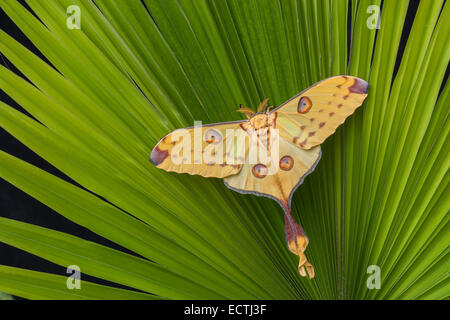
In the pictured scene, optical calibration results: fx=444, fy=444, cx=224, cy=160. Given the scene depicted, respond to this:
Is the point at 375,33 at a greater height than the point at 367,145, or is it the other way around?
the point at 375,33

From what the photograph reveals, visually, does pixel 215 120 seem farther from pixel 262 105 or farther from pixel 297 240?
pixel 297 240

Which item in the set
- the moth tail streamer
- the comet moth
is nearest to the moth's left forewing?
the comet moth

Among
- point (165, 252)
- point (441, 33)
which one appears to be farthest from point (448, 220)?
point (165, 252)

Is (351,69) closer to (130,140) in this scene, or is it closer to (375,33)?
(375,33)

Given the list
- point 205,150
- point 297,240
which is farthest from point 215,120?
Answer: point 297,240

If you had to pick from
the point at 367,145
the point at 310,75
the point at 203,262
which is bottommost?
the point at 203,262

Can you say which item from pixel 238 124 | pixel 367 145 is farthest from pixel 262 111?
pixel 367 145

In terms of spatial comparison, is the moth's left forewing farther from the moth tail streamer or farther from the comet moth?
the moth tail streamer
